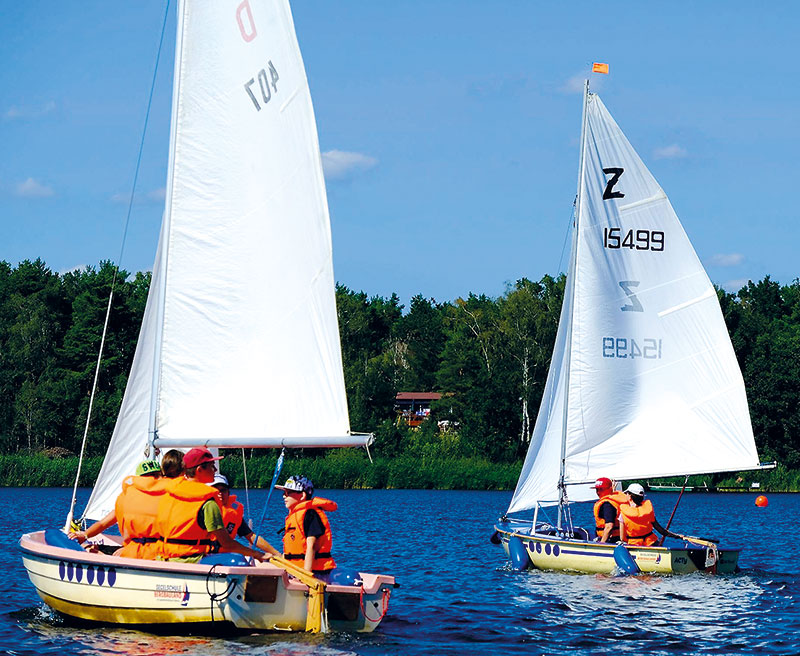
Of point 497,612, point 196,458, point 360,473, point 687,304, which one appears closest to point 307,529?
point 196,458

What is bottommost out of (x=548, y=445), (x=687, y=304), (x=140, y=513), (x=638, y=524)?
(x=638, y=524)

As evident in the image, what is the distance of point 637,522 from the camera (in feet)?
74.7

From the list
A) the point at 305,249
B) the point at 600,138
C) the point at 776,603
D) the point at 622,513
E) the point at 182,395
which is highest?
the point at 600,138

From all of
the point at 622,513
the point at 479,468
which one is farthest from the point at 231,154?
the point at 479,468

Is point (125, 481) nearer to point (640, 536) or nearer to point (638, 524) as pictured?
point (638, 524)

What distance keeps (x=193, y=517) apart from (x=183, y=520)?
121 mm

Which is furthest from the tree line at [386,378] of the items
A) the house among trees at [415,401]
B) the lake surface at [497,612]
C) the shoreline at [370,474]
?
the lake surface at [497,612]

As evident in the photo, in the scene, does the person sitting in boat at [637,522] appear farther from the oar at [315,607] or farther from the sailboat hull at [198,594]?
the oar at [315,607]

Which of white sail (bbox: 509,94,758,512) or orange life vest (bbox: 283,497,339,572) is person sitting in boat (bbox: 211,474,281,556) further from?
white sail (bbox: 509,94,758,512)

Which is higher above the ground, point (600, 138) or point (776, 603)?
point (600, 138)

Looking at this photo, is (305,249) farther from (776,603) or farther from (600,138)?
(600,138)

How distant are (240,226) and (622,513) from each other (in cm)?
1046

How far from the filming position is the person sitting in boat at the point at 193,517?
45.5ft

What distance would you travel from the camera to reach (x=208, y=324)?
15.4 meters
